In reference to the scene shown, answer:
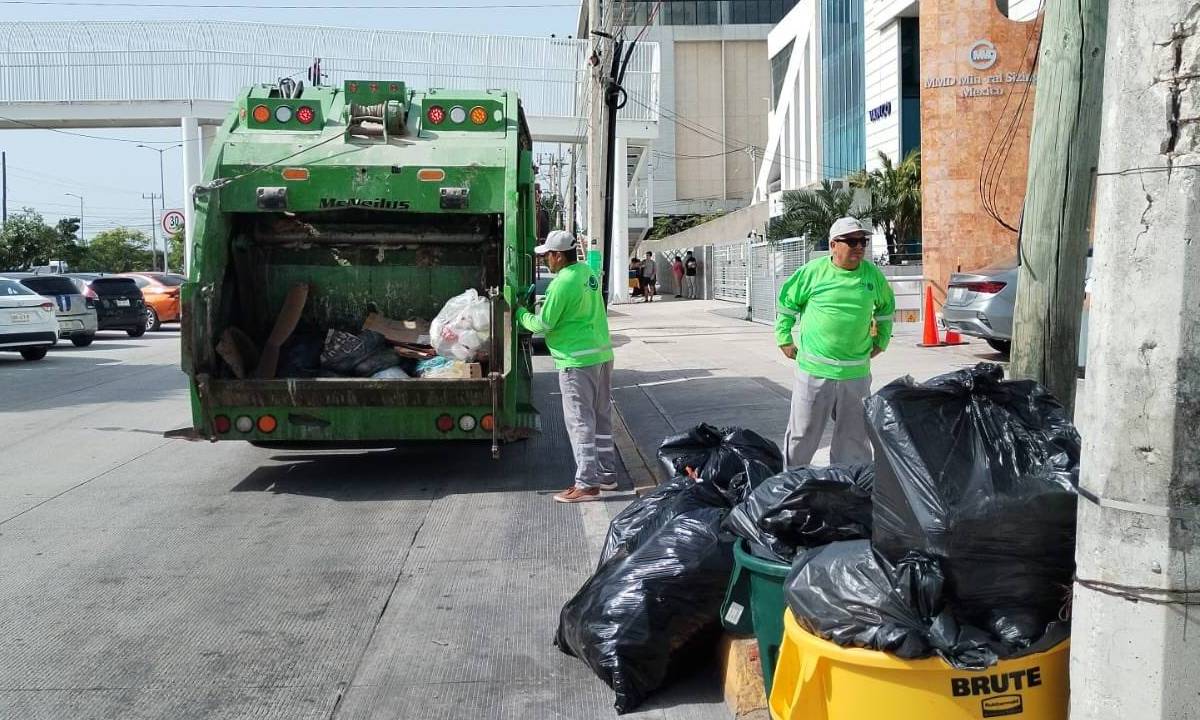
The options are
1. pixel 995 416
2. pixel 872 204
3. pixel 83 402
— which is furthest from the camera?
pixel 872 204

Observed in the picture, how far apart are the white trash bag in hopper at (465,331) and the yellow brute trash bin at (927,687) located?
4699 mm

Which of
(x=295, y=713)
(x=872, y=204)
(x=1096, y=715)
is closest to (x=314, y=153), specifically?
(x=295, y=713)

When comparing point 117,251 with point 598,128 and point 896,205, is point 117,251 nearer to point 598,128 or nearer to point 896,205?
point 896,205

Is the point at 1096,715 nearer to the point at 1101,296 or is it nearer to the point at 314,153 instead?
the point at 1101,296

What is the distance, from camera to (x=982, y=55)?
59.4 feet

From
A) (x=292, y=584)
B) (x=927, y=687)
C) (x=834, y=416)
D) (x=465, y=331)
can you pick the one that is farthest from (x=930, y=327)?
(x=927, y=687)

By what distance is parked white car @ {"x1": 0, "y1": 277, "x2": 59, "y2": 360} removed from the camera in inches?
690

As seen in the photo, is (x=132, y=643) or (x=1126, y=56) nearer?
(x=1126, y=56)

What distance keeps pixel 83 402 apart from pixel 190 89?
767 inches

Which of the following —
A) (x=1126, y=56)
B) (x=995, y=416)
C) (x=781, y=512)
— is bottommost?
(x=781, y=512)

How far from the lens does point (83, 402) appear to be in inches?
508

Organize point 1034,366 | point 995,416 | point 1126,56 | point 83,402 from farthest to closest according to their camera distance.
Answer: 1. point 83,402
2. point 1034,366
3. point 995,416
4. point 1126,56

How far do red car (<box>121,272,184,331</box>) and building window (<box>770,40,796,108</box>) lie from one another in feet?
116

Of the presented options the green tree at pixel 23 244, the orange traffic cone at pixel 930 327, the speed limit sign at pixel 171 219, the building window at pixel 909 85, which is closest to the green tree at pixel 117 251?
the green tree at pixel 23 244
